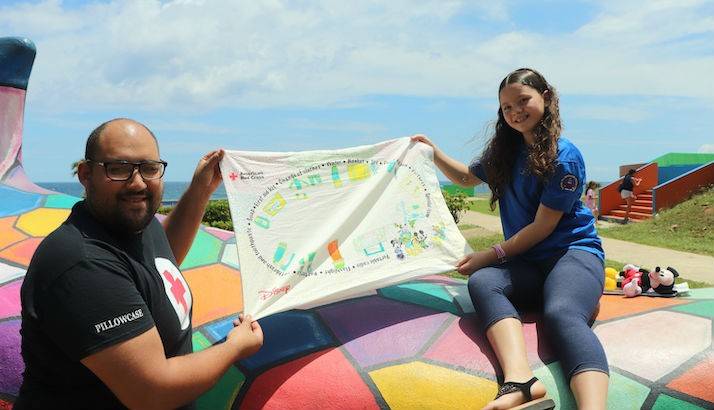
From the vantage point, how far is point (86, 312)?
1666mm

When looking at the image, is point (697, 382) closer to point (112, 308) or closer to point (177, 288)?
point (177, 288)

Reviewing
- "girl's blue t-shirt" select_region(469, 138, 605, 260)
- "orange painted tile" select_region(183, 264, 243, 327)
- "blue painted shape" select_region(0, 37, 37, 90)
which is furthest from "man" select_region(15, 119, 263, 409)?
"blue painted shape" select_region(0, 37, 37, 90)

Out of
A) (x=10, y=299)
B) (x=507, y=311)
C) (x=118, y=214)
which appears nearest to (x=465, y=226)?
(x=507, y=311)

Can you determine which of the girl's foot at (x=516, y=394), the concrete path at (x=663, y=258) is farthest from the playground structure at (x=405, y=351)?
the concrete path at (x=663, y=258)

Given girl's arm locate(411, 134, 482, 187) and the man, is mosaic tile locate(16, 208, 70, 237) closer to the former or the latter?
the man

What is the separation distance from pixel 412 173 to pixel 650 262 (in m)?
7.14

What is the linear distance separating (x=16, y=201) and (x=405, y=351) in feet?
8.65

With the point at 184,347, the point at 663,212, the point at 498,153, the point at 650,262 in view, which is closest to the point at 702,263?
the point at 650,262

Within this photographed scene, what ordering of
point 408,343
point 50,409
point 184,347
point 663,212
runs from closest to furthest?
point 50,409 → point 184,347 → point 408,343 → point 663,212

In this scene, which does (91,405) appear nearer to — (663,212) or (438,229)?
(438,229)

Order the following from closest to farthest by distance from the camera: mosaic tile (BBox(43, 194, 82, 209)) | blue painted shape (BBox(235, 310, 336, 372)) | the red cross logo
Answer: the red cross logo
blue painted shape (BBox(235, 310, 336, 372))
mosaic tile (BBox(43, 194, 82, 209))

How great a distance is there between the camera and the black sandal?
6.97ft

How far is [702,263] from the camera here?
8961 mm

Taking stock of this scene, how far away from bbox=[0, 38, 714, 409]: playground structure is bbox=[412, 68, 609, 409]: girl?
11 centimetres
